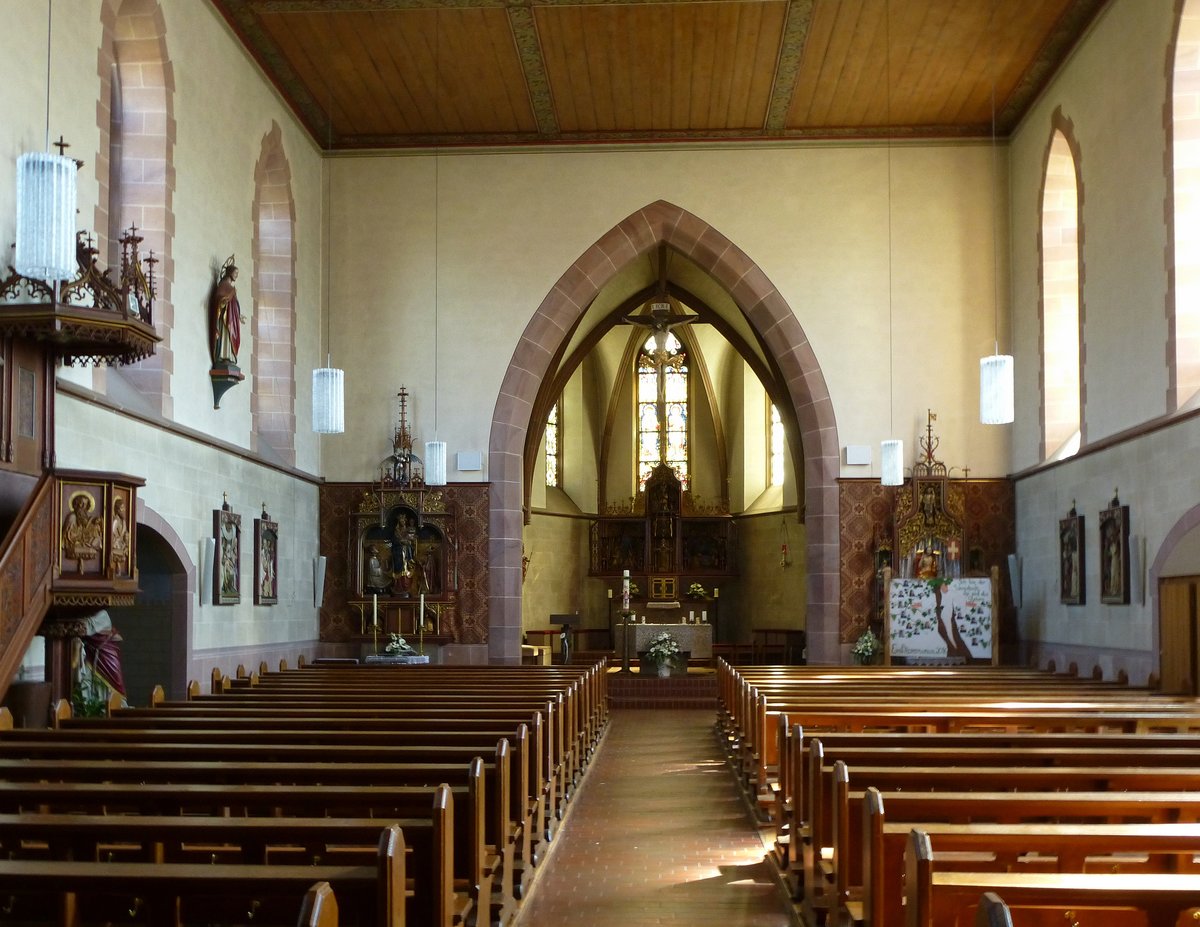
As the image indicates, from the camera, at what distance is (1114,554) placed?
41.8ft

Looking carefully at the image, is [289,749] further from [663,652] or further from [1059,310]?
[663,652]

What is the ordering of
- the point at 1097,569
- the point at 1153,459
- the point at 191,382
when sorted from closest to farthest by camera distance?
the point at 1153,459, the point at 191,382, the point at 1097,569

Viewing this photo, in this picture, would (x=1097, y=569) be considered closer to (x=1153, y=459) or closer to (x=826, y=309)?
(x=1153, y=459)

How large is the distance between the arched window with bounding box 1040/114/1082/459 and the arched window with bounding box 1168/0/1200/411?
13.3ft

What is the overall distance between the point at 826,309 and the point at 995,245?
237cm

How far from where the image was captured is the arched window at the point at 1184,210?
11.3 metres

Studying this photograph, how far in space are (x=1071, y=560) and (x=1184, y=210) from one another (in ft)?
14.3

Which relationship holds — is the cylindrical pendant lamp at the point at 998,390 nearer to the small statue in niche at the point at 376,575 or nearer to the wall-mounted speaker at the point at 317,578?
the small statue in niche at the point at 376,575

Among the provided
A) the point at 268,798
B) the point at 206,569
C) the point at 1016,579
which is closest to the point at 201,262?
the point at 206,569

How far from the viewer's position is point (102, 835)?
382 centimetres

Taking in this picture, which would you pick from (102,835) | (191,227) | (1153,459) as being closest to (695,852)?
(102,835)

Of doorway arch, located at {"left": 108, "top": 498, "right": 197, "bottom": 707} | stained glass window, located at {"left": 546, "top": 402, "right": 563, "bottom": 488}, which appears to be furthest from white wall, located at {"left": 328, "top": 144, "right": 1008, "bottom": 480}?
stained glass window, located at {"left": 546, "top": 402, "right": 563, "bottom": 488}

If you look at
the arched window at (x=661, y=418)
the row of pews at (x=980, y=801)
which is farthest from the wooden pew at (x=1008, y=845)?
the arched window at (x=661, y=418)

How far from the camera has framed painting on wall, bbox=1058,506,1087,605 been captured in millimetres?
13902
